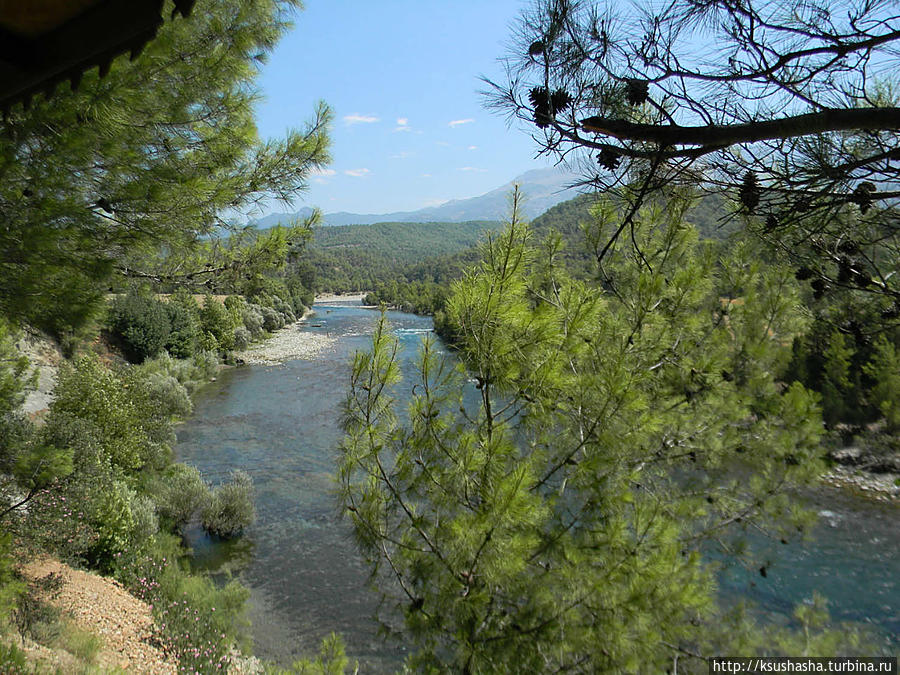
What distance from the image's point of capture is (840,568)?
28.2 ft

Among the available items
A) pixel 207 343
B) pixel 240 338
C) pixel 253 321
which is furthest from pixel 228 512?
pixel 253 321

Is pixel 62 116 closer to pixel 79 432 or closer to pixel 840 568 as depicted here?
pixel 79 432

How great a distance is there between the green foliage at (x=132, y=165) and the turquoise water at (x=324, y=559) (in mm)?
1672

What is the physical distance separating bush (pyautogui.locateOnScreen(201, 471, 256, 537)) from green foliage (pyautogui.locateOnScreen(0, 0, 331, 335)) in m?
6.93

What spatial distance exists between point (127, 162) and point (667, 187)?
2959 millimetres

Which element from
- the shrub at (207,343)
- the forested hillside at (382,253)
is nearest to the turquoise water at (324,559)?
the shrub at (207,343)

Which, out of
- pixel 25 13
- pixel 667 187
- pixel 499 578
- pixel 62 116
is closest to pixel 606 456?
pixel 499 578

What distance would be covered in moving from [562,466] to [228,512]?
8552 mm

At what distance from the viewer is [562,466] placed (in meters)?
3.27

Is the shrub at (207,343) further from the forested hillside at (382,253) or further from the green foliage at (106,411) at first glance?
the forested hillside at (382,253)

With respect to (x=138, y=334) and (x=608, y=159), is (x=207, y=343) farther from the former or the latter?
(x=608, y=159)

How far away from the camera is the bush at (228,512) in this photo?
9.72m

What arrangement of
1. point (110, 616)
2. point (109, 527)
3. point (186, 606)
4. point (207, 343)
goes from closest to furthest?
point (110, 616) → point (186, 606) → point (109, 527) → point (207, 343)

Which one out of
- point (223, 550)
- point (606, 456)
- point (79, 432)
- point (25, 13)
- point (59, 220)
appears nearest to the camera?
point (25, 13)
